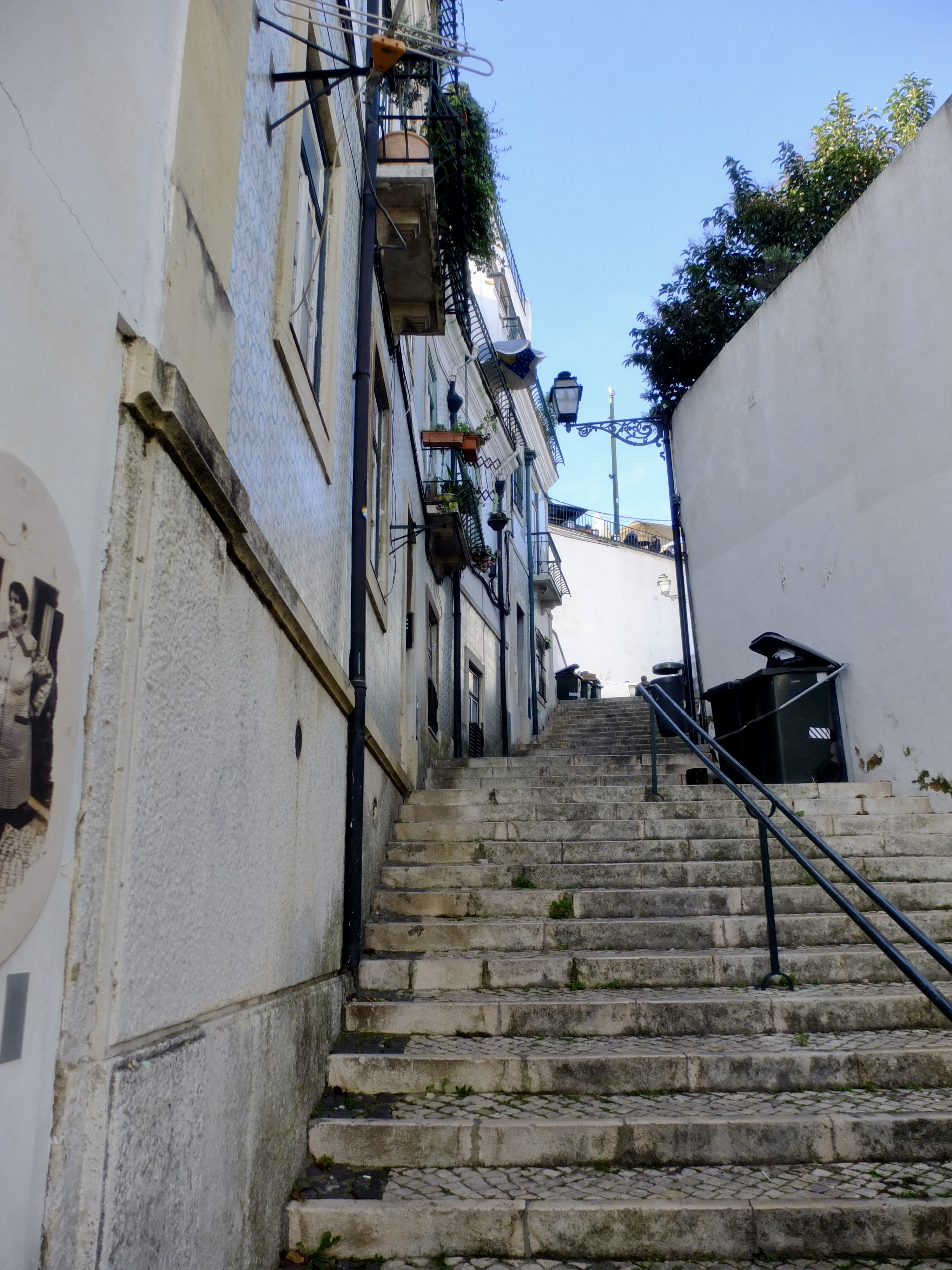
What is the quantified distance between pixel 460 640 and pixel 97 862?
1128cm

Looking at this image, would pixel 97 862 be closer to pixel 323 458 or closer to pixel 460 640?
pixel 323 458

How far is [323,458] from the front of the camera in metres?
4.64

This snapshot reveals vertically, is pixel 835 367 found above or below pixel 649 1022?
above

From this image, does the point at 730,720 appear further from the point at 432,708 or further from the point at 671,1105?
the point at 671,1105

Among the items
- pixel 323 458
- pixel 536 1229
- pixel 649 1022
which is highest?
pixel 323 458

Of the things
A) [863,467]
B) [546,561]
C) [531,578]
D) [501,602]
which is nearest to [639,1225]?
[863,467]

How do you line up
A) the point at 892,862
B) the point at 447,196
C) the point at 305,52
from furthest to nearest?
the point at 447,196, the point at 892,862, the point at 305,52

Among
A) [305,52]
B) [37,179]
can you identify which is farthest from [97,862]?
[305,52]

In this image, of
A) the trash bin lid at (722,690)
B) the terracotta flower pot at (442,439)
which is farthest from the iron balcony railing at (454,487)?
the trash bin lid at (722,690)

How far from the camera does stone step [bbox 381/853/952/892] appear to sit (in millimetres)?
6121

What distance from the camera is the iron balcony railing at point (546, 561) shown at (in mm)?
21641

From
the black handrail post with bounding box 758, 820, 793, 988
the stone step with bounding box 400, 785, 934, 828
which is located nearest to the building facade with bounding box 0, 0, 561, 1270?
the black handrail post with bounding box 758, 820, 793, 988

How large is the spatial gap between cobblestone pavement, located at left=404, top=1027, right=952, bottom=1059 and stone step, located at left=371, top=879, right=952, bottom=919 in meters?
1.29

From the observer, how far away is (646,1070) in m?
4.07
